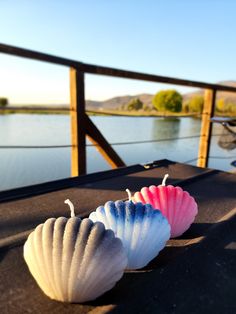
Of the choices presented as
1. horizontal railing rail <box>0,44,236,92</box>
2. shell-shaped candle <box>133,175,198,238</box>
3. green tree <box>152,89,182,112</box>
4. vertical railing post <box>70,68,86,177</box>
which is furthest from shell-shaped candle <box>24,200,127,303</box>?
green tree <box>152,89,182,112</box>

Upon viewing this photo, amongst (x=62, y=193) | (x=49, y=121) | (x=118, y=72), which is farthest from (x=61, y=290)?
(x=49, y=121)

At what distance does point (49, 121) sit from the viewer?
50.3ft

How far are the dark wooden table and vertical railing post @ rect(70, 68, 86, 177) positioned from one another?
485 mm

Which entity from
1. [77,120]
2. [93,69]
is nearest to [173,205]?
[77,120]

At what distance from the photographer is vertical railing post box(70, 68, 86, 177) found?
5.81 ft

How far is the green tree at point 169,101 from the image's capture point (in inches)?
1405

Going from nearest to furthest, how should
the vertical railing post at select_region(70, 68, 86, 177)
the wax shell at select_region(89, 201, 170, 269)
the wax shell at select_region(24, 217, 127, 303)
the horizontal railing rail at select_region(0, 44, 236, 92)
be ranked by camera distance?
the wax shell at select_region(24, 217, 127, 303) < the wax shell at select_region(89, 201, 170, 269) < the horizontal railing rail at select_region(0, 44, 236, 92) < the vertical railing post at select_region(70, 68, 86, 177)

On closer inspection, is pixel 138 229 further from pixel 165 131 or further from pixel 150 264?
pixel 165 131

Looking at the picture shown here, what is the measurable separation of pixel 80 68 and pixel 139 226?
134cm

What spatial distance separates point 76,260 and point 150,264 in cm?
25

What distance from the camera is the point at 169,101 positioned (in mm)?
37406

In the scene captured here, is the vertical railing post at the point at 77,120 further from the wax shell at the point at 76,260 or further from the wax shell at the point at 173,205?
the wax shell at the point at 76,260

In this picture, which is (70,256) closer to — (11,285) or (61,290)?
(61,290)

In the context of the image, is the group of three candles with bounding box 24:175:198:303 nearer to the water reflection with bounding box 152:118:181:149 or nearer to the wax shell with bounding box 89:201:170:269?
the wax shell with bounding box 89:201:170:269
